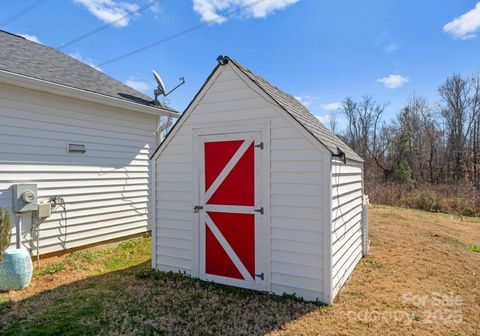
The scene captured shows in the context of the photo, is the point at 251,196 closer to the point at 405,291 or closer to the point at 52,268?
the point at 405,291

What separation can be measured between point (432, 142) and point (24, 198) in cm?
2987

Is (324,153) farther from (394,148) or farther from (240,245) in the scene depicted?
(394,148)

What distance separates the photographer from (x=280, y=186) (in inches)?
158

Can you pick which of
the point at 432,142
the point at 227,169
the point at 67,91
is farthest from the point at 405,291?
the point at 432,142

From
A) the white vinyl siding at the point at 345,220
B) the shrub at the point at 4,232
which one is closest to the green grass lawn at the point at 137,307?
the shrub at the point at 4,232

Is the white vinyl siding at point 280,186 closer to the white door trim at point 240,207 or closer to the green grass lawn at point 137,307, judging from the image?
the white door trim at point 240,207

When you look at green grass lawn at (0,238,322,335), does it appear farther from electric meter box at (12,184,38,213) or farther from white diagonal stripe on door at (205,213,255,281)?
electric meter box at (12,184,38,213)

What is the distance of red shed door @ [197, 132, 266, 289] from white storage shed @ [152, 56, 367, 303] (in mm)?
15

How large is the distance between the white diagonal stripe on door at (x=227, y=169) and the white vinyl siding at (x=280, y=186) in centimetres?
33

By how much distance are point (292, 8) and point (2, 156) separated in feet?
26.1

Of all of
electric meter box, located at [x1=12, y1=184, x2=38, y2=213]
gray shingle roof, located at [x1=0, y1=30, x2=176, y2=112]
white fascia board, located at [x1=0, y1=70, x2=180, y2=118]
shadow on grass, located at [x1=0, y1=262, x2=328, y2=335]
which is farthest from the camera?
gray shingle roof, located at [x1=0, y1=30, x2=176, y2=112]

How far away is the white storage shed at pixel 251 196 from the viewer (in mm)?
3801

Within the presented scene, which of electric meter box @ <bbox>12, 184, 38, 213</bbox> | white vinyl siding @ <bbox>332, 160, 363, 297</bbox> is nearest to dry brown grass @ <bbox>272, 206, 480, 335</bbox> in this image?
white vinyl siding @ <bbox>332, 160, 363, 297</bbox>

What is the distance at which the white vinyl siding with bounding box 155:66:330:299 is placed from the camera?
378 centimetres
